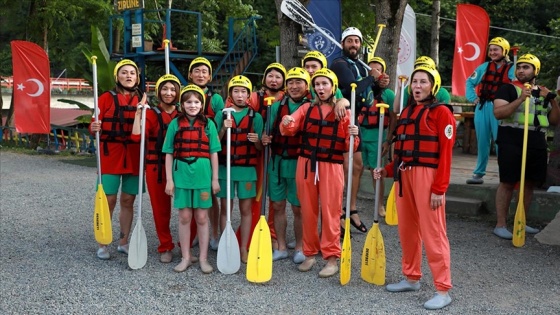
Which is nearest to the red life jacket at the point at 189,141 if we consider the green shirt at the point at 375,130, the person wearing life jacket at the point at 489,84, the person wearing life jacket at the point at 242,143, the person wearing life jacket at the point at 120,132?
the person wearing life jacket at the point at 242,143

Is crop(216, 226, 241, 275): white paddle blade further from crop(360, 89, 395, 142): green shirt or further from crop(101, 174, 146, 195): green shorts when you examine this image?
crop(360, 89, 395, 142): green shirt

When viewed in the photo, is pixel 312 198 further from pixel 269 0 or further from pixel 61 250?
pixel 269 0

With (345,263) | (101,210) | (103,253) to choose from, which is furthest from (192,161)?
(345,263)

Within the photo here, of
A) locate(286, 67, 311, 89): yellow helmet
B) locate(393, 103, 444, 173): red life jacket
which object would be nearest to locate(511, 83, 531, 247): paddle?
locate(393, 103, 444, 173): red life jacket

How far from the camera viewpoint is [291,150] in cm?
591

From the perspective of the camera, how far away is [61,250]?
652 centimetres

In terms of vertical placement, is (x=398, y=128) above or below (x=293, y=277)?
above

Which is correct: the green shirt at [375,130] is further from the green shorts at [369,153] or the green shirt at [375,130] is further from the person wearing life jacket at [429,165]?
the person wearing life jacket at [429,165]

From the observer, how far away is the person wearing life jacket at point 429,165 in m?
4.75

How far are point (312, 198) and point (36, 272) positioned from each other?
8.45 feet

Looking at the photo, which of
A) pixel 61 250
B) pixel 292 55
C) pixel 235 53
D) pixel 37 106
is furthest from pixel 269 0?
pixel 61 250

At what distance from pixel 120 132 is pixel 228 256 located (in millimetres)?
1582

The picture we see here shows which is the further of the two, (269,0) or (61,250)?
(269,0)

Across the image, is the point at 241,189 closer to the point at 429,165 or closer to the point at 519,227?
the point at 429,165
